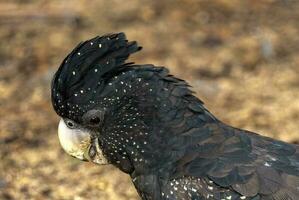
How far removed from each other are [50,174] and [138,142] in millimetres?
2720

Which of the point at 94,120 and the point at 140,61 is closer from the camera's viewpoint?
the point at 94,120

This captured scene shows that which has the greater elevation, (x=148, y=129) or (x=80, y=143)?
(x=148, y=129)

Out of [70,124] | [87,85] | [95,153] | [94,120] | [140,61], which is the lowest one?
[140,61]

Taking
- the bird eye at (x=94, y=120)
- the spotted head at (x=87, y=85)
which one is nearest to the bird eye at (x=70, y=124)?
the spotted head at (x=87, y=85)

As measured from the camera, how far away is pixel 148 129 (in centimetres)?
553

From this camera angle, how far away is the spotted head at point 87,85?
5.55m

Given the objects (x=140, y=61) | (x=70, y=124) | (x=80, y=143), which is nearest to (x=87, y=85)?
(x=70, y=124)

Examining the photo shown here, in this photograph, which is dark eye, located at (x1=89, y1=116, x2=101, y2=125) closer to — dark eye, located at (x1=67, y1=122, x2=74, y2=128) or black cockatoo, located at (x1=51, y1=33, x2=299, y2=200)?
black cockatoo, located at (x1=51, y1=33, x2=299, y2=200)

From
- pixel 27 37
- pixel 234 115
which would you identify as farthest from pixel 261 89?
pixel 27 37

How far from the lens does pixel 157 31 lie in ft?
36.1

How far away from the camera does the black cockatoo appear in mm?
5396

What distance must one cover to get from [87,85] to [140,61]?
183 inches

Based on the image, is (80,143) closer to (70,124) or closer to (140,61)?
(70,124)

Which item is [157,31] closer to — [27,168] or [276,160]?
[27,168]
